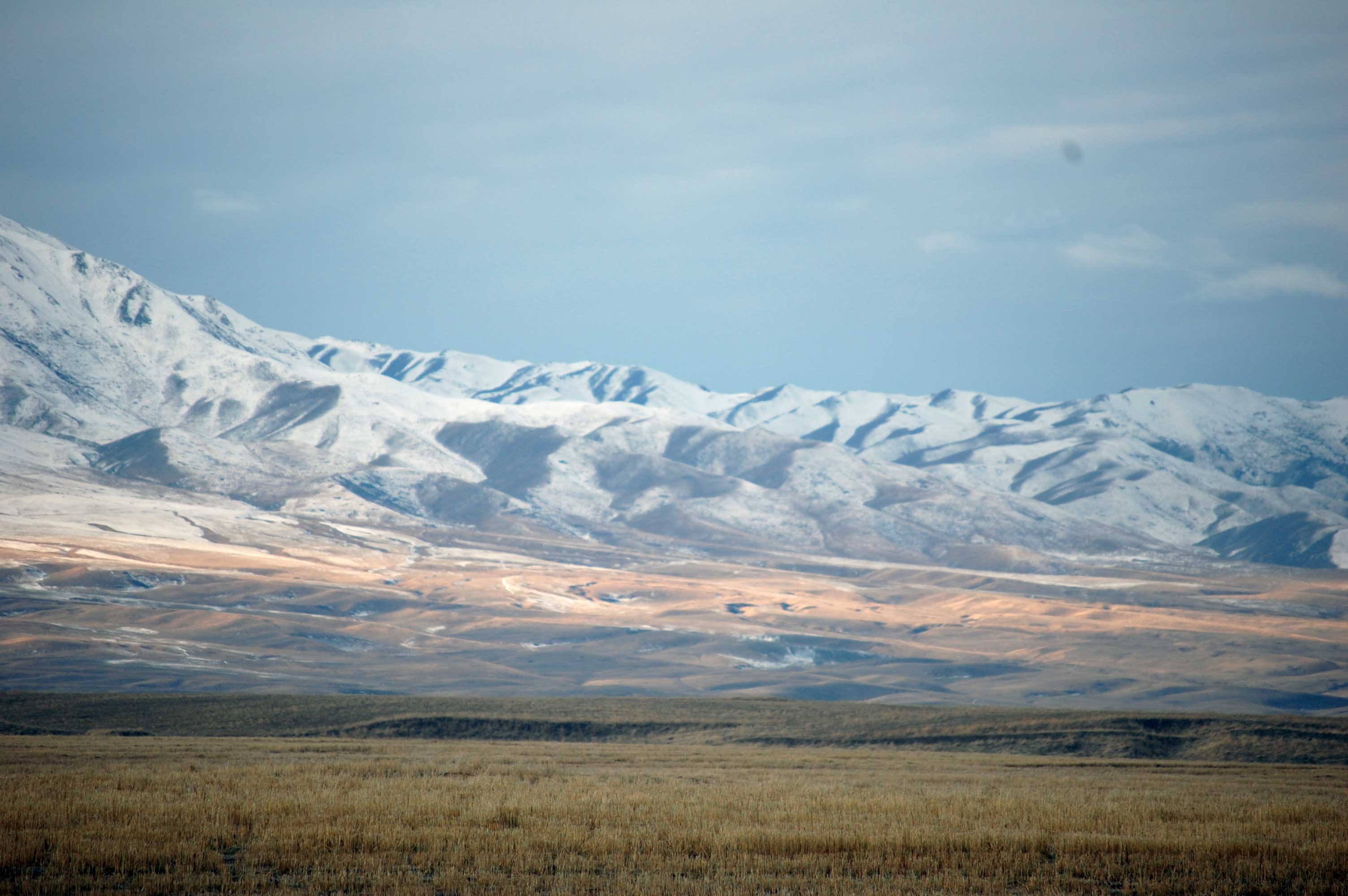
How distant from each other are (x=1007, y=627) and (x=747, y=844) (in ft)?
546

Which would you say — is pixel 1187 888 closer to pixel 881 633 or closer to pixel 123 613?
pixel 123 613

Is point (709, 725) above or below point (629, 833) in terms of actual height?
below

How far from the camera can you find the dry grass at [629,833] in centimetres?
1908

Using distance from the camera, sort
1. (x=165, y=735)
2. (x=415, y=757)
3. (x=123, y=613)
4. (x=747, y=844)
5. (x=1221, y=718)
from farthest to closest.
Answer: (x=123, y=613) → (x=1221, y=718) → (x=165, y=735) → (x=415, y=757) → (x=747, y=844)

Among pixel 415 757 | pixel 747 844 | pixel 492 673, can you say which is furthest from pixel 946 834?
pixel 492 673

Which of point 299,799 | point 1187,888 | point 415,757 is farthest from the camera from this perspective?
point 415,757

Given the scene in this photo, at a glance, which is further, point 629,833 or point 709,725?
point 709,725

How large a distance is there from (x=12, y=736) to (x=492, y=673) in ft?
299

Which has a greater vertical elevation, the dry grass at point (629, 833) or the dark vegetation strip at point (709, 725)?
the dry grass at point (629, 833)

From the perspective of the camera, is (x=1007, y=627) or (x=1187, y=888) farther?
(x=1007, y=627)

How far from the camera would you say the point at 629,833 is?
2267 centimetres

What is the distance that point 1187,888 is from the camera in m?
19.3

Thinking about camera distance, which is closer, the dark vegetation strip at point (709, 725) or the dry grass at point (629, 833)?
the dry grass at point (629, 833)

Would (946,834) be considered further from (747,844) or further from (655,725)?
(655,725)
